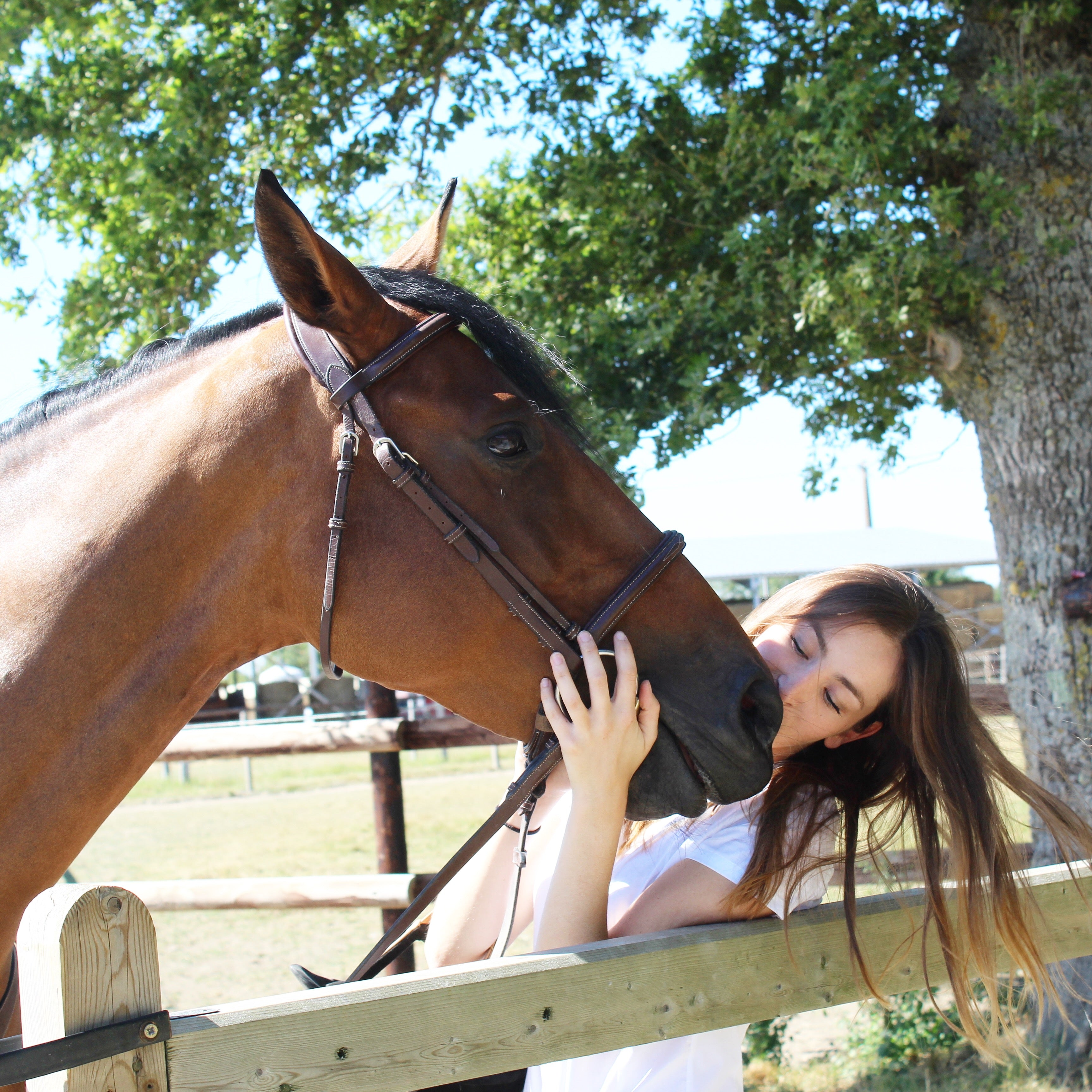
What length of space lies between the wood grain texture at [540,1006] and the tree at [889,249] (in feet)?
8.14

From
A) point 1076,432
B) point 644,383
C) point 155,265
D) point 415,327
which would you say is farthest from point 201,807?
point 415,327

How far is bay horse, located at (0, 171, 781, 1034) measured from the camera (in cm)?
159

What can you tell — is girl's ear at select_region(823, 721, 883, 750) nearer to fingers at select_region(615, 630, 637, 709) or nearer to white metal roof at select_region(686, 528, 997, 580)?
fingers at select_region(615, 630, 637, 709)

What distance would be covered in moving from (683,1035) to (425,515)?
1.01m

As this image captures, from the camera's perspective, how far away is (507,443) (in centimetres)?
171

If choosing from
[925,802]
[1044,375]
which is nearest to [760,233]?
[1044,375]

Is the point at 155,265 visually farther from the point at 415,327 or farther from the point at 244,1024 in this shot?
the point at 244,1024

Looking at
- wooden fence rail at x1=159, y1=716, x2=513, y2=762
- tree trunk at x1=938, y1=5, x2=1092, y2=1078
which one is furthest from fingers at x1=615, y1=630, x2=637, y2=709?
tree trunk at x1=938, y1=5, x2=1092, y2=1078

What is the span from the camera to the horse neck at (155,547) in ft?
5.17

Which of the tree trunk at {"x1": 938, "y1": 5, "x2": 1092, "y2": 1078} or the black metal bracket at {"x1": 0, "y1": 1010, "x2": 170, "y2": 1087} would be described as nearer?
→ the black metal bracket at {"x1": 0, "y1": 1010, "x2": 170, "y2": 1087}

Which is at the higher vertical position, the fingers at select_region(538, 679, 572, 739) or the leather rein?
the leather rein

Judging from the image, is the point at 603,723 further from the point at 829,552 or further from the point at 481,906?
the point at 829,552

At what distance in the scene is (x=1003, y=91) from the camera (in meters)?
3.81

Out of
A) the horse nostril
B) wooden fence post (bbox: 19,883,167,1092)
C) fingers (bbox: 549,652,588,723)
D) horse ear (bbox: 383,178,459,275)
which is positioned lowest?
wooden fence post (bbox: 19,883,167,1092)
